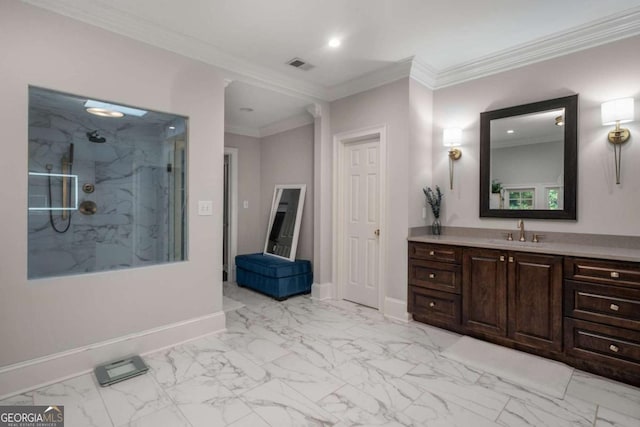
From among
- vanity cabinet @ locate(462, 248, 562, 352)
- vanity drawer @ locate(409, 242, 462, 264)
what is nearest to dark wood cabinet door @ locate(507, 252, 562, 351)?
vanity cabinet @ locate(462, 248, 562, 352)

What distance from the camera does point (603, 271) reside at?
7.25ft

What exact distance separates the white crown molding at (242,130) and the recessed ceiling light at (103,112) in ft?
8.23

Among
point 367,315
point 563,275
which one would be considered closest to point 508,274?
point 563,275

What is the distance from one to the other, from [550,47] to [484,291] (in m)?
2.29

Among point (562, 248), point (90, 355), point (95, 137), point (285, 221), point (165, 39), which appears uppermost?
point (165, 39)

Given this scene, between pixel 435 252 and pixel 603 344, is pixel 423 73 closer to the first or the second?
pixel 435 252

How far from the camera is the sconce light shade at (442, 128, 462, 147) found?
332 cm

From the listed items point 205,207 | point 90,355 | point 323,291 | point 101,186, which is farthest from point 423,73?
point 90,355

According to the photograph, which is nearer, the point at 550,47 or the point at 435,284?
the point at 550,47

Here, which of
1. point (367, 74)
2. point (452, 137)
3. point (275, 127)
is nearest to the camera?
point (452, 137)

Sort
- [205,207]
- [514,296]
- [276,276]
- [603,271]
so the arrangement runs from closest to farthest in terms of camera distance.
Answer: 1. [603,271]
2. [514,296]
3. [205,207]
4. [276,276]

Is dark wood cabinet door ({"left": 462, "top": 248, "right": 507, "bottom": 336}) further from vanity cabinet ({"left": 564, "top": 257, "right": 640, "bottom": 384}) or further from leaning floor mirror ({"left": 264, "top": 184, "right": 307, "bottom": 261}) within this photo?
leaning floor mirror ({"left": 264, "top": 184, "right": 307, "bottom": 261})

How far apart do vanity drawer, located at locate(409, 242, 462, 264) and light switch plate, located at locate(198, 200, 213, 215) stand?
2.09 meters

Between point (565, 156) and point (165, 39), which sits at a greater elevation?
point (165, 39)
